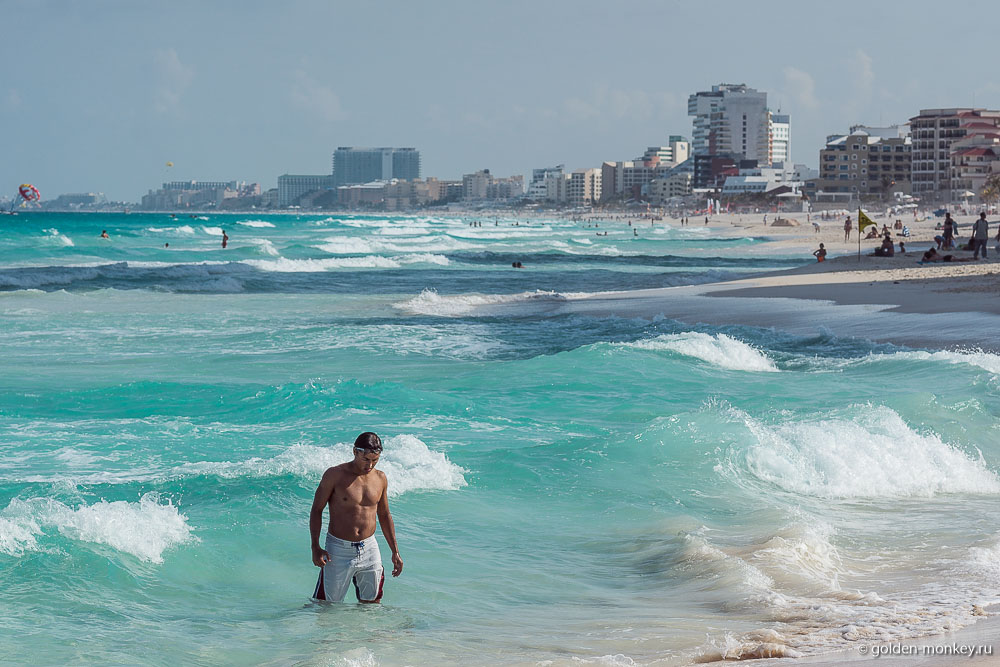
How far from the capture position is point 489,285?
1436 inches

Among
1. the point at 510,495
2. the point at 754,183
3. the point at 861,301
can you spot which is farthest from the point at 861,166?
the point at 510,495

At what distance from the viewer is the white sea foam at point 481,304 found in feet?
86.8

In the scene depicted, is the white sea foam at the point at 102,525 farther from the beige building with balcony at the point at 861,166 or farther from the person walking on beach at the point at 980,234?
the beige building with balcony at the point at 861,166

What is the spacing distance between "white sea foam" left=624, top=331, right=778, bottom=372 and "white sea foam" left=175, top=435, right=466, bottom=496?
23.8ft

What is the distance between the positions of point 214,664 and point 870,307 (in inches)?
754

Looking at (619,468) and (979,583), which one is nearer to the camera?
(979,583)

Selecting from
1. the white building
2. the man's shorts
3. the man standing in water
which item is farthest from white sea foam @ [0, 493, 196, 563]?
the white building

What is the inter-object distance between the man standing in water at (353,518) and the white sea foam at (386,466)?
2.91 metres

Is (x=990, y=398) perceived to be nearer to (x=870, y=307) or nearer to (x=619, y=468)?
(x=619, y=468)

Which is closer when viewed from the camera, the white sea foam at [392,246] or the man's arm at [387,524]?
the man's arm at [387,524]

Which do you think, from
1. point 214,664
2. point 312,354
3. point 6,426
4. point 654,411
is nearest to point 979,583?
point 214,664

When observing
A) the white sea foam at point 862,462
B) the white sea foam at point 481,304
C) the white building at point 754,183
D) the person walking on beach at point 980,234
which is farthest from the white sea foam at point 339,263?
the white building at point 754,183

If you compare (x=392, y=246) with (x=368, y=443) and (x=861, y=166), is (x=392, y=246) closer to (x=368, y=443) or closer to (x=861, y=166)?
(x=368, y=443)

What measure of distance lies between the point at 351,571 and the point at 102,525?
2551 millimetres
